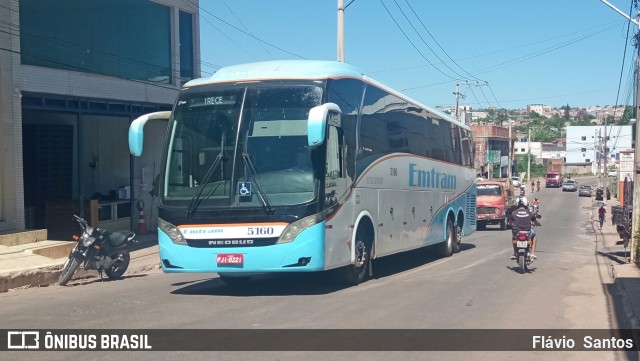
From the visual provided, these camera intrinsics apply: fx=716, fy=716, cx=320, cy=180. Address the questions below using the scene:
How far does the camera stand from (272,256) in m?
10.8

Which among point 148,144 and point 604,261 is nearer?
point 604,261

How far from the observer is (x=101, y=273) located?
46.9ft

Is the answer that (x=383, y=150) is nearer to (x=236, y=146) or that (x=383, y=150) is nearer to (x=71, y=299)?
(x=236, y=146)

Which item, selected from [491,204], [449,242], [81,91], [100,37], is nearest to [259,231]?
[449,242]

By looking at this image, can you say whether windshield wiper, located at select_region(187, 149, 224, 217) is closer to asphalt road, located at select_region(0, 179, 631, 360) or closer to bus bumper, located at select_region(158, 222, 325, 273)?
bus bumper, located at select_region(158, 222, 325, 273)

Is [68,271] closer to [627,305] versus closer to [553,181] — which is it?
[627,305]

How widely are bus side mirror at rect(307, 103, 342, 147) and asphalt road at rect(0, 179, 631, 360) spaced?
7.74ft

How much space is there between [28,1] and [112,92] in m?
3.68

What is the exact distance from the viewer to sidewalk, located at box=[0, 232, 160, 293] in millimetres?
13055

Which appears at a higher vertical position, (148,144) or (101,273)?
(148,144)

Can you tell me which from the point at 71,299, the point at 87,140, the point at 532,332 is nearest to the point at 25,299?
the point at 71,299

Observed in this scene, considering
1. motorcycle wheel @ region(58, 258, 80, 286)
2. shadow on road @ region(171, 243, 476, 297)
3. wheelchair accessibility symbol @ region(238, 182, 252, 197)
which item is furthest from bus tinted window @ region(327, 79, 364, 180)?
motorcycle wheel @ region(58, 258, 80, 286)

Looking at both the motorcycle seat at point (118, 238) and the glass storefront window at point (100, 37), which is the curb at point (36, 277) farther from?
the glass storefront window at point (100, 37)

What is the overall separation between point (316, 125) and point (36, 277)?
6.81 m
